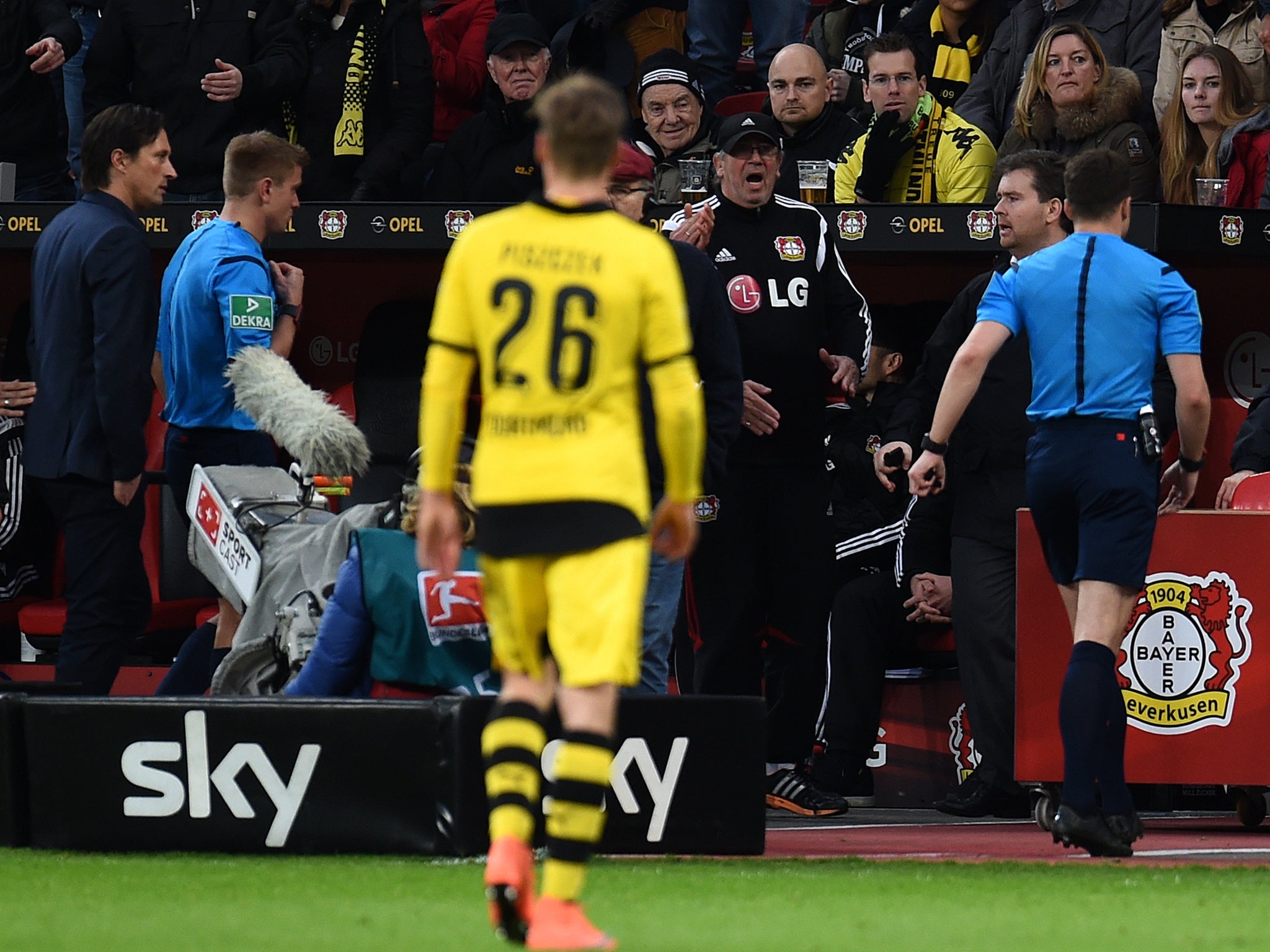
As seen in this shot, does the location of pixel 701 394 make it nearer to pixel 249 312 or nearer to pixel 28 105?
pixel 249 312

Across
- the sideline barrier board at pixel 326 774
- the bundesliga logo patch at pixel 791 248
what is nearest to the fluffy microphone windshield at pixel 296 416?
the sideline barrier board at pixel 326 774

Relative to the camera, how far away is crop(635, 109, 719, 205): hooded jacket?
812cm

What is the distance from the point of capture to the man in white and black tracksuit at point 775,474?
634cm

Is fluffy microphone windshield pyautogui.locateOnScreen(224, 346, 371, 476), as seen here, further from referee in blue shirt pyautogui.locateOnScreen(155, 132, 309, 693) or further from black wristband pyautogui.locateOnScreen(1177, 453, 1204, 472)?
black wristband pyautogui.locateOnScreen(1177, 453, 1204, 472)

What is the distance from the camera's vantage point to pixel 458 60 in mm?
9680

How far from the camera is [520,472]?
3.58 meters

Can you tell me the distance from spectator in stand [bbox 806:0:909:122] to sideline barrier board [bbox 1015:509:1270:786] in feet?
13.7

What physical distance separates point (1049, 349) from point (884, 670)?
2.06 metres

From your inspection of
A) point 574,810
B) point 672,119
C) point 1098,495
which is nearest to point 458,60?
point 672,119

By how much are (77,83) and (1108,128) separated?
199 inches

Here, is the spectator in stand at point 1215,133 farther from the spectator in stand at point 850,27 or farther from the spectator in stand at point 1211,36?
the spectator in stand at point 850,27

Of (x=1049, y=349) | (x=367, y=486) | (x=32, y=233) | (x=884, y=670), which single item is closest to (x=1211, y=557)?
(x=1049, y=349)

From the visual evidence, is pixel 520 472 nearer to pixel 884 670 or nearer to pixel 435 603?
pixel 435 603

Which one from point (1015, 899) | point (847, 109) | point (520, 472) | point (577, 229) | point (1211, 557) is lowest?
point (1015, 899)
